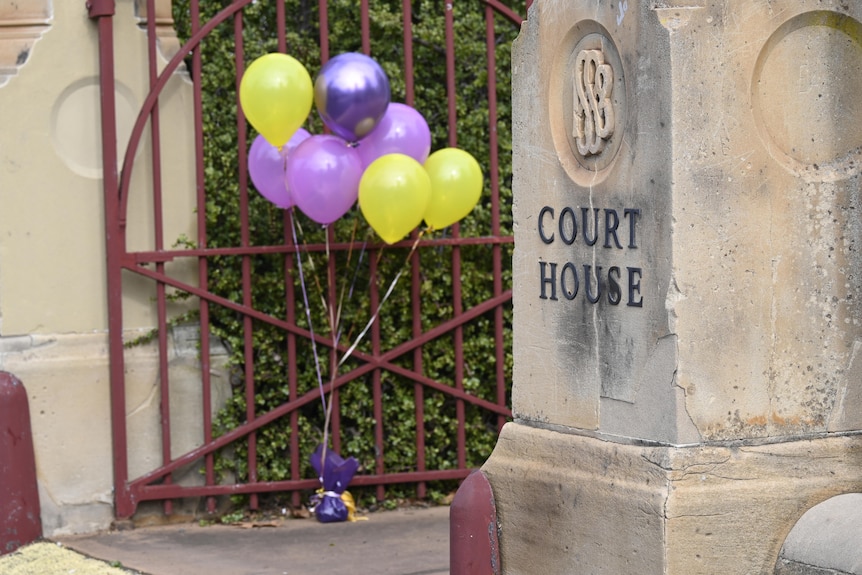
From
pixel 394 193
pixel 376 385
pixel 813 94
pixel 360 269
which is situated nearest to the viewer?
pixel 813 94

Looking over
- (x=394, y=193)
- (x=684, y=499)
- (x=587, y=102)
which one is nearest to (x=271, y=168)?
Result: (x=394, y=193)

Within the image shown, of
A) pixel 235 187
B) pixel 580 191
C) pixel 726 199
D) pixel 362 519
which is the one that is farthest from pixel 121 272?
pixel 726 199

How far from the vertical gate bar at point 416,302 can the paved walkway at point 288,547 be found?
291mm

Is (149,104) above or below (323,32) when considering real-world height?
below

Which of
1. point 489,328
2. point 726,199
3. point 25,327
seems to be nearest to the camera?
point 726,199

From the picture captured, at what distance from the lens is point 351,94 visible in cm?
510

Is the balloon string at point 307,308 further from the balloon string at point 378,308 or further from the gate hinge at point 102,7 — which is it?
the gate hinge at point 102,7

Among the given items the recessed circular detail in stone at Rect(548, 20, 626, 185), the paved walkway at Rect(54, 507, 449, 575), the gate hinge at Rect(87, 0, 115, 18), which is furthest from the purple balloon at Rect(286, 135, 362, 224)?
the recessed circular detail in stone at Rect(548, 20, 626, 185)

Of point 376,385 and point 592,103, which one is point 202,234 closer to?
point 376,385

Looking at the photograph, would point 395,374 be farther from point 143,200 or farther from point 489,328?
point 143,200

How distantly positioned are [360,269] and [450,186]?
0.80 meters

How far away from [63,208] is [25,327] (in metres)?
0.57

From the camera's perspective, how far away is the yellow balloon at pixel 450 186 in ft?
17.6

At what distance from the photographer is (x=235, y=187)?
575cm
